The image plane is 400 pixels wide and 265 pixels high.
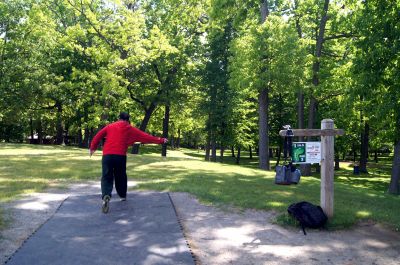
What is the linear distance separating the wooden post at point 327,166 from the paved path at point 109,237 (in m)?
2.80

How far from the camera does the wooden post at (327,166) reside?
7145 millimetres

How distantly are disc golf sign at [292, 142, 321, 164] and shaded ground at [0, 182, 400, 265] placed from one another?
49.6 inches

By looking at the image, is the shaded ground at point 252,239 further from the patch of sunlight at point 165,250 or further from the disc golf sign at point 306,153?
the disc golf sign at point 306,153

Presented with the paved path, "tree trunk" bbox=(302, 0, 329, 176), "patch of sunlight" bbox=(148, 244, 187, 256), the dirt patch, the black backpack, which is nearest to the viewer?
the paved path

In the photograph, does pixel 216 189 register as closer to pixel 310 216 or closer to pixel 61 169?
pixel 310 216

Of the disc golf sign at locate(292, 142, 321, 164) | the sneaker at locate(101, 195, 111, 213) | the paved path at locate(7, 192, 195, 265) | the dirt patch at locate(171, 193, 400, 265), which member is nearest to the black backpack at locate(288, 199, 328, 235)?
the dirt patch at locate(171, 193, 400, 265)

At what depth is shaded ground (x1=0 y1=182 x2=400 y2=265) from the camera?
5.31 m

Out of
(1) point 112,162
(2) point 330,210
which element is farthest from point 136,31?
(2) point 330,210

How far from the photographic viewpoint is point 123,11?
24.3 m

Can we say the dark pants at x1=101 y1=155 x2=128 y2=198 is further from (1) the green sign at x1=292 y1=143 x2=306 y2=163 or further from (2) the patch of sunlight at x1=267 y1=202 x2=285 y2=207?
(1) the green sign at x1=292 y1=143 x2=306 y2=163

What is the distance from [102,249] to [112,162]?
104 inches

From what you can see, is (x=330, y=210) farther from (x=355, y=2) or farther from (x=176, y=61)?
(x=176, y=61)

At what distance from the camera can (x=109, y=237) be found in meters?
5.76

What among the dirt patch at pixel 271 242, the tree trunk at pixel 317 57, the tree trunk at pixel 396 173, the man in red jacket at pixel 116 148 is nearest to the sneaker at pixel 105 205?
the man in red jacket at pixel 116 148
